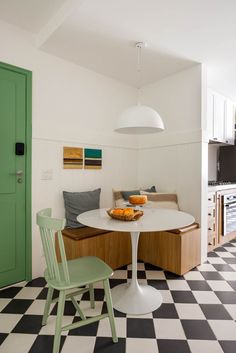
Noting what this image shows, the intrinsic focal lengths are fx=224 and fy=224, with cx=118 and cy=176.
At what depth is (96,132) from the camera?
2.99m

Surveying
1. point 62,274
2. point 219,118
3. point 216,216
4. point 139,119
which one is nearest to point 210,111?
point 219,118

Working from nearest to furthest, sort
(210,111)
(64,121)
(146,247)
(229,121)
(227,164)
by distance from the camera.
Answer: (64,121), (146,247), (210,111), (229,121), (227,164)

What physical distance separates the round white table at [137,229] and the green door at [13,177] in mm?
787

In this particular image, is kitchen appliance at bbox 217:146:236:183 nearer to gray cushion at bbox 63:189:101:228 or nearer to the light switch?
gray cushion at bbox 63:189:101:228

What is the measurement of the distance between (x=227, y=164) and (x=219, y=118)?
3.66 feet

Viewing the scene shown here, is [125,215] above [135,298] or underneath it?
above

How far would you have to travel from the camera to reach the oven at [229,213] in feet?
11.2

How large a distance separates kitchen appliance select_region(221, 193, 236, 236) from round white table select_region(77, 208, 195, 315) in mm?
1757

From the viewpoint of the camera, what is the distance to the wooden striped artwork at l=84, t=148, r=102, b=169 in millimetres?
2873

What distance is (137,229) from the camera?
4.94 ft

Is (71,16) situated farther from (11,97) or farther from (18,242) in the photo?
(18,242)

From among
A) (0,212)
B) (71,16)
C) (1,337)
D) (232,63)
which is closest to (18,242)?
(0,212)

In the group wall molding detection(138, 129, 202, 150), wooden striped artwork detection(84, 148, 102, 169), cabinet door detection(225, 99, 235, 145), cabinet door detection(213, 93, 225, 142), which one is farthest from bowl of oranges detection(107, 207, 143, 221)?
cabinet door detection(225, 99, 235, 145)

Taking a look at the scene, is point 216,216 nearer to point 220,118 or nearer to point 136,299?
point 220,118
